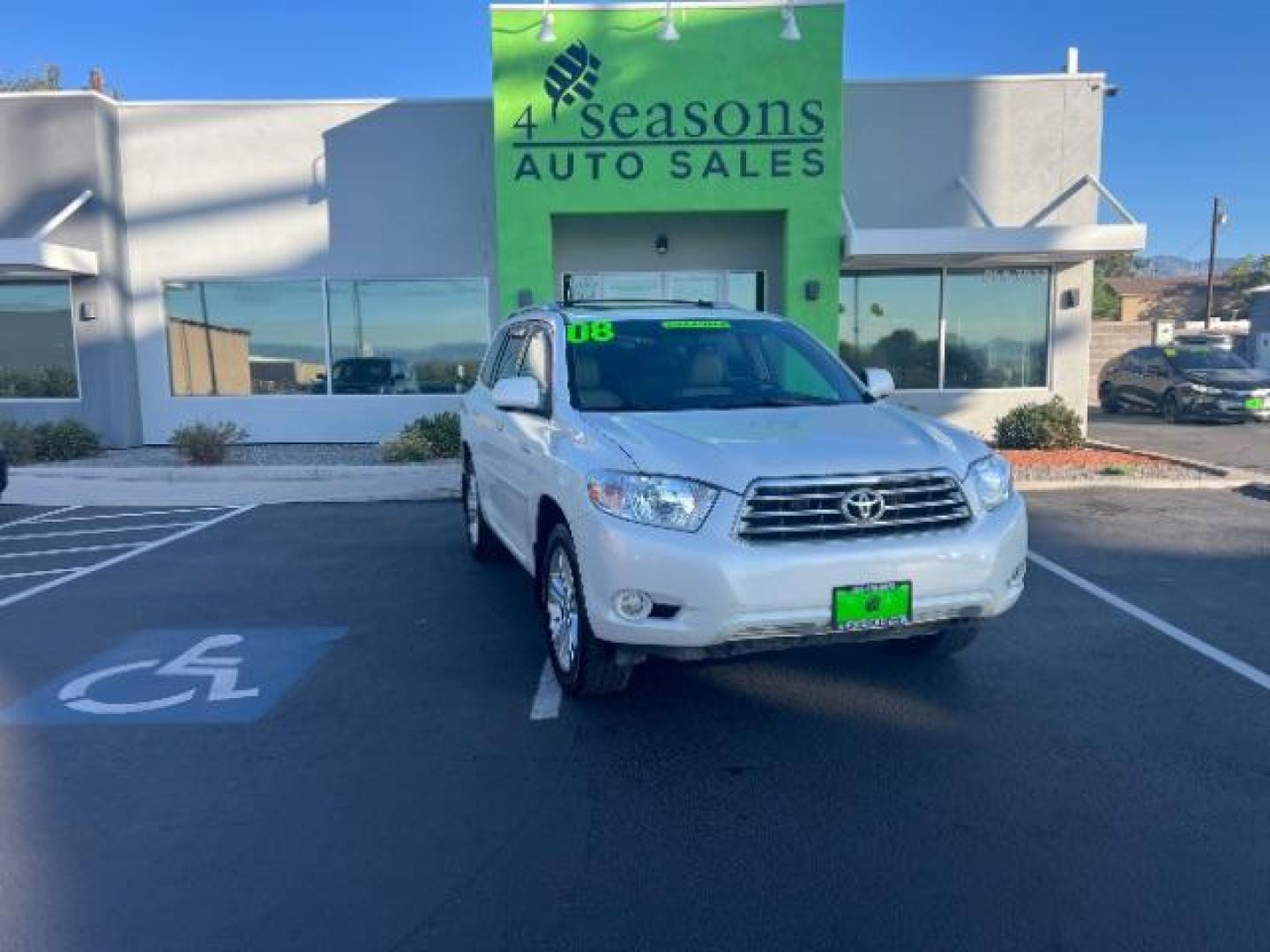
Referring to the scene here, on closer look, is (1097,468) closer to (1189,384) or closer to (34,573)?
(1189,384)

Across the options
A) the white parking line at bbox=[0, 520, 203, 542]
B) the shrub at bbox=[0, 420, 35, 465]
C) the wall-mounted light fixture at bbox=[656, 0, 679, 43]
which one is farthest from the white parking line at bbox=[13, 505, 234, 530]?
the wall-mounted light fixture at bbox=[656, 0, 679, 43]

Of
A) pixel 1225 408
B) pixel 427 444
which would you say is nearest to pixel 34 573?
pixel 427 444

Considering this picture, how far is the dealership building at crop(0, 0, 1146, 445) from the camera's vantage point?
12953 mm

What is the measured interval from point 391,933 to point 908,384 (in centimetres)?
1326

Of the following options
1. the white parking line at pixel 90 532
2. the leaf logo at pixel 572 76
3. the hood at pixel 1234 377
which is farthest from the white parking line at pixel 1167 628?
the hood at pixel 1234 377

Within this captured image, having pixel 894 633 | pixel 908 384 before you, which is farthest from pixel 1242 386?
pixel 894 633

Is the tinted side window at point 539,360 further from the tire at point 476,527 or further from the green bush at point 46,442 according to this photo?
Answer: the green bush at point 46,442

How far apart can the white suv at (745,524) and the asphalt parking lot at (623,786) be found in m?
0.50

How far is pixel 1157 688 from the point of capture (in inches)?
188

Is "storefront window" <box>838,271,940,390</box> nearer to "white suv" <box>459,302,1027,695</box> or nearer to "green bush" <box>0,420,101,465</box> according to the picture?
"white suv" <box>459,302,1027,695</box>

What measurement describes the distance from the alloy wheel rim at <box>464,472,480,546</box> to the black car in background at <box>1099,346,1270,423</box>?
1661 centimetres

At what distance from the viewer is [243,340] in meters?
14.8

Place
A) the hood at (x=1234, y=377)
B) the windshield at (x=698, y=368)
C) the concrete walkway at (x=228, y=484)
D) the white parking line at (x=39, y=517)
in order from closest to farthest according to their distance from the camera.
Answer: the windshield at (x=698, y=368)
the white parking line at (x=39, y=517)
the concrete walkway at (x=228, y=484)
the hood at (x=1234, y=377)

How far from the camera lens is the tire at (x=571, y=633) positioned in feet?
14.5
